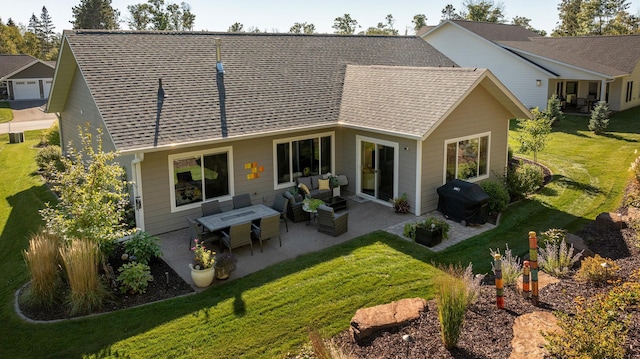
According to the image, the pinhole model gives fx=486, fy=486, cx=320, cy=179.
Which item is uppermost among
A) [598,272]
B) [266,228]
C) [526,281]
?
[598,272]

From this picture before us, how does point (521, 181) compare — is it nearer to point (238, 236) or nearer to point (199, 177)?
point (238, 236)

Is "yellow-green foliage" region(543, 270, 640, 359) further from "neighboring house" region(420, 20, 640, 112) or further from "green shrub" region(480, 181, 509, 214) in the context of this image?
"neighboring house" region(420, 20, 640, 112)

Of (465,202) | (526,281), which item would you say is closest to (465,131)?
(465,202)

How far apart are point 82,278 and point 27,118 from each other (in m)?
41.3

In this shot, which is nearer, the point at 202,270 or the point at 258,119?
the point at 202,270

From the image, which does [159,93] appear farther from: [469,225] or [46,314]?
[469,225]

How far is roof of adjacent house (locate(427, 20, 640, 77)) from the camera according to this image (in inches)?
1259

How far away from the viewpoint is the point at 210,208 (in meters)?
13.0

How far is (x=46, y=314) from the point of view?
930 centimetres

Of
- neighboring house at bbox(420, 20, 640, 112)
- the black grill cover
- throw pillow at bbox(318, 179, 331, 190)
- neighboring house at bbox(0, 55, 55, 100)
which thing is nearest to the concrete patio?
the black grill cover

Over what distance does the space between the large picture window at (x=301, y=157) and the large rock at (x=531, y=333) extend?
926 cm

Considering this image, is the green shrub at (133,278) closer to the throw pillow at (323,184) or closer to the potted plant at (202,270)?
the potted plant at (202,270)

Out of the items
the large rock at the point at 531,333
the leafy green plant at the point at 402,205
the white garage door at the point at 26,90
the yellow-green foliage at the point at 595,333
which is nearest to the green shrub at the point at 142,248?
the leafy green plant at the point at 402,205

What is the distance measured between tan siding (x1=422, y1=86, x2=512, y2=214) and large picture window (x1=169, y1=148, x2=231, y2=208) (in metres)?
5.83
